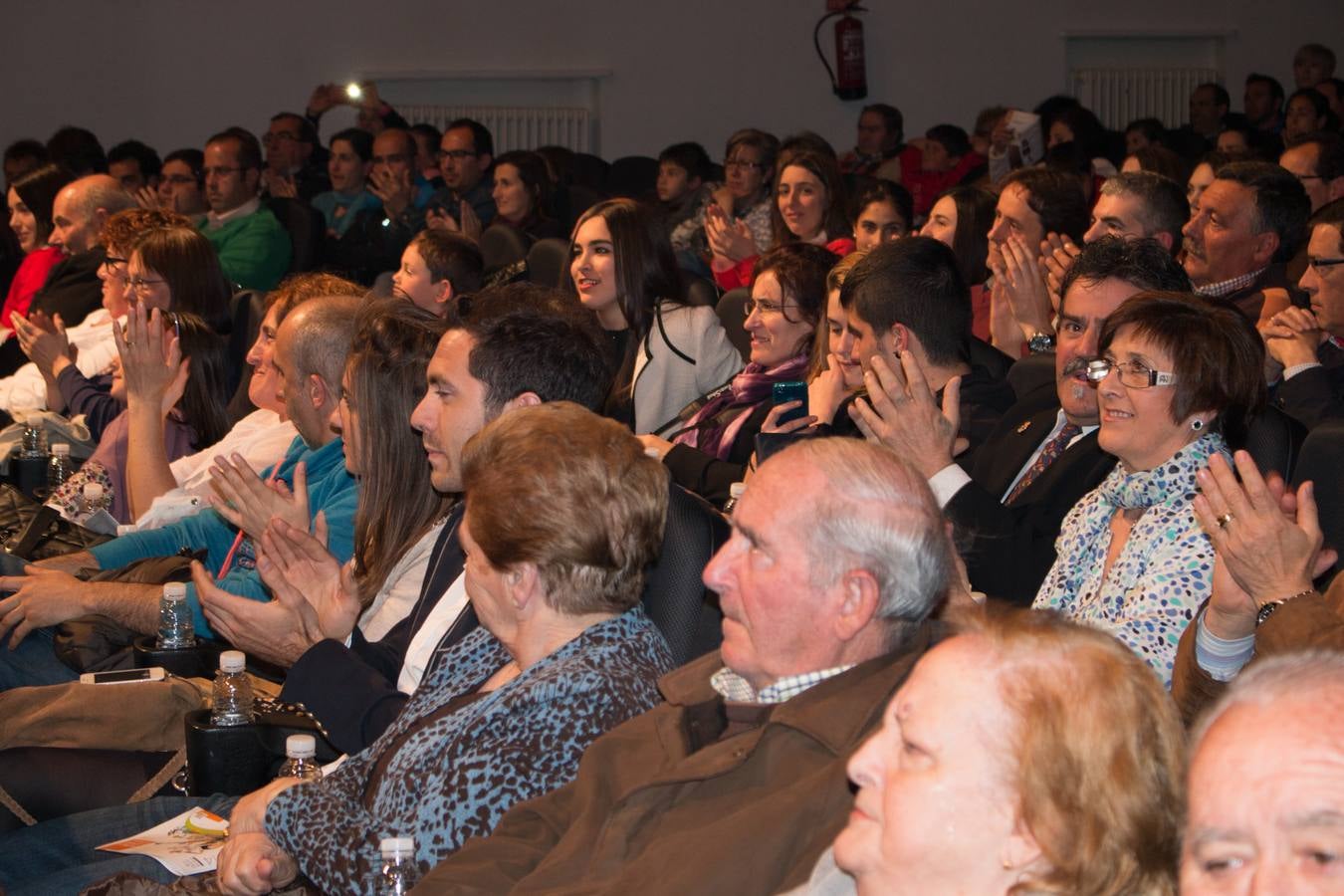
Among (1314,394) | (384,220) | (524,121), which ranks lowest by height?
(1314,394)

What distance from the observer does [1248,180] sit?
4016 millimetres

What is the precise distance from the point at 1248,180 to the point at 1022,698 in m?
3.20

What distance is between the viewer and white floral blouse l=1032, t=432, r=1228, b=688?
2033 mm

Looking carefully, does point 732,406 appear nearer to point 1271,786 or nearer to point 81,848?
point 81,848

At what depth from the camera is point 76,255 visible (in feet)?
18.0

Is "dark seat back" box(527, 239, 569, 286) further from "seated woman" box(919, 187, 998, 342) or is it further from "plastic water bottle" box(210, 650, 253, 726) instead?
"plastic water bottle" box(210, 650, 253, 726)

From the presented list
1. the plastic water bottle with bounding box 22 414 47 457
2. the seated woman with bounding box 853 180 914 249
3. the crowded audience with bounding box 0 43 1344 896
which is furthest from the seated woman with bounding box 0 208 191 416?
the seated woman with bounding box 853 180 914 249

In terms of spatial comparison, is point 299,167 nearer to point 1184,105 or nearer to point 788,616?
point 1184,105

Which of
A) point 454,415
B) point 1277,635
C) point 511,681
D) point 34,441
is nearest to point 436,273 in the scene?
point 34,441

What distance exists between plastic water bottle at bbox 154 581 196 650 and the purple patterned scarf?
1344 mm

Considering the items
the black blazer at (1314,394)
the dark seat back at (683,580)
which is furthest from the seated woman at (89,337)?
the black blazer at (1314,394)

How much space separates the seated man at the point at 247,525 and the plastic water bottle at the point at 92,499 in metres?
0.36

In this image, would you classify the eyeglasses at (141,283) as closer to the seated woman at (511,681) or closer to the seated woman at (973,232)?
the seated woman at (973,232)

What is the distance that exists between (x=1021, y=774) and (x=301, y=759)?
1275 mm
